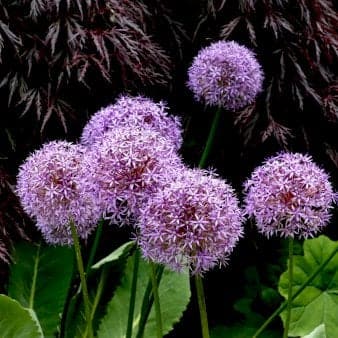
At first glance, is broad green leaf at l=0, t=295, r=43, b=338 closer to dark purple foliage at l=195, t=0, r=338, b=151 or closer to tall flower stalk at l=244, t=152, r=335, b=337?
tall flower stalk at l=244, t=152, r=335, b=337

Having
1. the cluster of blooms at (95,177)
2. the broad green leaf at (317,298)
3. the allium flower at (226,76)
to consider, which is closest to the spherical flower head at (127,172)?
the cluster of blooms at (95,177)

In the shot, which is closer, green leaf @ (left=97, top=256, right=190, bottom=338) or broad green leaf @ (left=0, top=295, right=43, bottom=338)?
broad green leaf @ (left=0, top=295, right=43, bottom=338)

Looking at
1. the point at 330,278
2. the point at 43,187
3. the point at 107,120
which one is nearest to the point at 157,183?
the point at 43,187

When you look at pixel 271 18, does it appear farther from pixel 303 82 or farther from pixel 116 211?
pixel 116 211

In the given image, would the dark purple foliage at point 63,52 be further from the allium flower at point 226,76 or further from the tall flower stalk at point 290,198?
the tall flower stalk at point 290,198

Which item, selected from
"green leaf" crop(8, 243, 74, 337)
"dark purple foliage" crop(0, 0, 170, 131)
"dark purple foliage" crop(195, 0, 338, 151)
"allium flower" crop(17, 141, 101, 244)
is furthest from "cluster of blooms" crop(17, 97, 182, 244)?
"dark purple foliage" crop(195, 0, 338, 151)

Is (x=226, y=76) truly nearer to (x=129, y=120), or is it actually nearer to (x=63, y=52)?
(x=129, y=120)

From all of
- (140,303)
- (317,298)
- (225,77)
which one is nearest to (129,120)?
(225,77)
